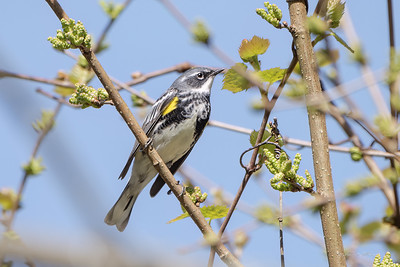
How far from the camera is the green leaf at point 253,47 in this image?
184 centimetres

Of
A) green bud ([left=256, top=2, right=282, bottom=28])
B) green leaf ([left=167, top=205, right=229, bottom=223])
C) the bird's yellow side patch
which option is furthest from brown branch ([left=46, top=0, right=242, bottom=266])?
the bird's yellow side patch

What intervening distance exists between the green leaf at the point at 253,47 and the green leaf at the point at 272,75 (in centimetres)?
9

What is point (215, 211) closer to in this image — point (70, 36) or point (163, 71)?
point (70, 36)

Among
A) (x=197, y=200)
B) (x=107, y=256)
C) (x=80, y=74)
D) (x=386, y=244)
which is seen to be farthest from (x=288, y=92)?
(x=107, y=256)

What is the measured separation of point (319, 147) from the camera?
143 centimetres

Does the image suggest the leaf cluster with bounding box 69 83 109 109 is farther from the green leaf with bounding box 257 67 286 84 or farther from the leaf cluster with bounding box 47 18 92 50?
the green leaf with bounding box 257 67 286 84

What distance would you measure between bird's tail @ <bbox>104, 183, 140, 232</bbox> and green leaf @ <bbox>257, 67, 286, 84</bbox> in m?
2.62

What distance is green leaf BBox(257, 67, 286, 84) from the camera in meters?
1.80

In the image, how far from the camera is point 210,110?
4211 mm

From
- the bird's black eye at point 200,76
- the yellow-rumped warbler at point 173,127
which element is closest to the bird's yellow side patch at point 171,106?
the yellow-rumped warbler at point 173,127

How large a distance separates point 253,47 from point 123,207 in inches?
111

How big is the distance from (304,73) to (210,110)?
2.74 metres

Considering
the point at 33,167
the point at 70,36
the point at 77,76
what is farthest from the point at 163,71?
the point at 70,36

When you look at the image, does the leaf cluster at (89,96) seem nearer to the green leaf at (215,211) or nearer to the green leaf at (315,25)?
the green leaf at (215,211)
